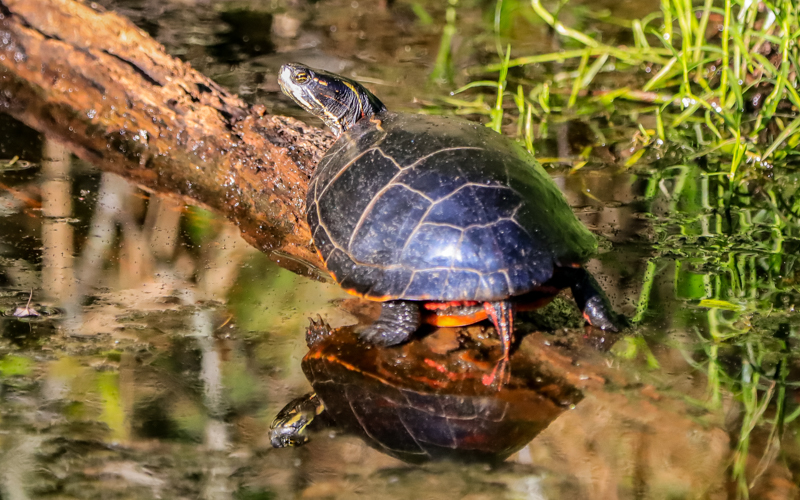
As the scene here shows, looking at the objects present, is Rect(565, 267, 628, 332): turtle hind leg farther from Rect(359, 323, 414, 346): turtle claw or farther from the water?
Rect(359, 323, 414, 346): turtle claw

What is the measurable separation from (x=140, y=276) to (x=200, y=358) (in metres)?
0.70

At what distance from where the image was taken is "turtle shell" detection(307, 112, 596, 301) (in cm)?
237

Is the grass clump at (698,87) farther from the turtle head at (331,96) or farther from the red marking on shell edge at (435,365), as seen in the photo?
the red marking on shell edge at (435,365)

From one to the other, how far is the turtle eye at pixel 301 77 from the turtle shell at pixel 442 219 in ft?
2.55

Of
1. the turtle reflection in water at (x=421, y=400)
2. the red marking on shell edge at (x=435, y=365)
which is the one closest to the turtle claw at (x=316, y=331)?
the turtle reflection in water at (x=421, y=400)

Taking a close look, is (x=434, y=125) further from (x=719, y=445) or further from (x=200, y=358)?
(x=719, y=445)

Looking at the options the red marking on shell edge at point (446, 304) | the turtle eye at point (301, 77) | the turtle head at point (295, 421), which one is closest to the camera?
the turtle head at point (295, 421)

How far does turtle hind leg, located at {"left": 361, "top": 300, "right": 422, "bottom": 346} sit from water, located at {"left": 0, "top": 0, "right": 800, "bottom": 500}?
0.49 ft

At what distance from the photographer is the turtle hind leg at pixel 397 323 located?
2.54m

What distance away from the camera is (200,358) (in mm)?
2490

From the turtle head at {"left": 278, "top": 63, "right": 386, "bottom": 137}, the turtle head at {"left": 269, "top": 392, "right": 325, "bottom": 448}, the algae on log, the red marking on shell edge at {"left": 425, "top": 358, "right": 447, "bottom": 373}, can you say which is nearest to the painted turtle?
the red marking on shell edge at {"left": 425, "top": 358, "right": 447, "bottom": 373}

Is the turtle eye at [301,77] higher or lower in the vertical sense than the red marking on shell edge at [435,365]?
higher

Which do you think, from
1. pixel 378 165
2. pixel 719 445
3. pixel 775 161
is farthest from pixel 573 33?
pixel 719 445

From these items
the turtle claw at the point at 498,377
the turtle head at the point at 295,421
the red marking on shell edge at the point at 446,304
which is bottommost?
the turtle head at the point at 295,421
